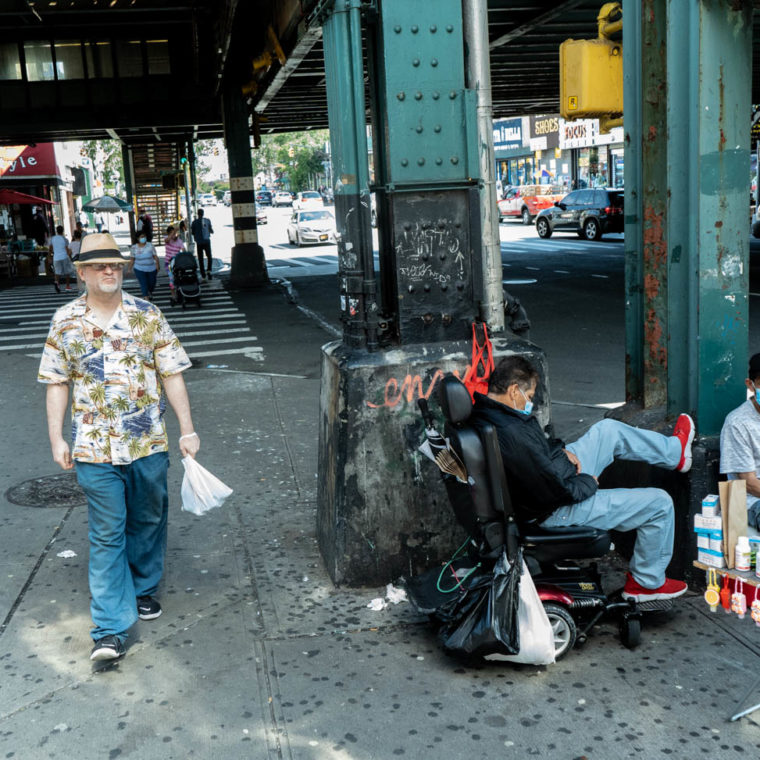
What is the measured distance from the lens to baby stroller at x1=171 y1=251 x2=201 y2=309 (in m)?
18.5

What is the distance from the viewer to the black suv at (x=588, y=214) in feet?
103

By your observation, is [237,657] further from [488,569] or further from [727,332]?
[727,332]

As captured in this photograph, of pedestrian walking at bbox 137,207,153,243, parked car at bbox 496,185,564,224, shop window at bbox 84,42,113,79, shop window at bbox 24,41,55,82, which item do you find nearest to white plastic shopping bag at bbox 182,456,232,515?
pedestrian walking at bbox 137,207,153,243

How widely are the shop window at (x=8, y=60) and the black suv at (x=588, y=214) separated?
62.5 ft

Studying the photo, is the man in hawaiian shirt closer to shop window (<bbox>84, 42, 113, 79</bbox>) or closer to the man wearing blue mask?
the man wearing blue mask

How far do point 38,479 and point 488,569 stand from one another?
4199 millimetres

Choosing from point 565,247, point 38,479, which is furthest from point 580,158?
point 38,479

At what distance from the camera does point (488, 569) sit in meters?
3.97

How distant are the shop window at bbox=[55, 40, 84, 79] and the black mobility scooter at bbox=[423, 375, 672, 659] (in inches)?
851

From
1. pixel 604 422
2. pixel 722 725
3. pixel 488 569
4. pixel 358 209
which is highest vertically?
pixel 358 209

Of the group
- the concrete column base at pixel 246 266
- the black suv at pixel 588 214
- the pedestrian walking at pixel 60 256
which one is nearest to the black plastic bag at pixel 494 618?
the concrete column base at pixel 246 266

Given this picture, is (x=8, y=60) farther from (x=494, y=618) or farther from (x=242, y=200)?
(x=494, y=618)

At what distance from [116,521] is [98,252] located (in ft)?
Answer: 4.02

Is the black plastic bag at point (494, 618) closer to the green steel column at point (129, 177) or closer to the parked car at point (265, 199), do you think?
the green steel column at point (129, 177)
